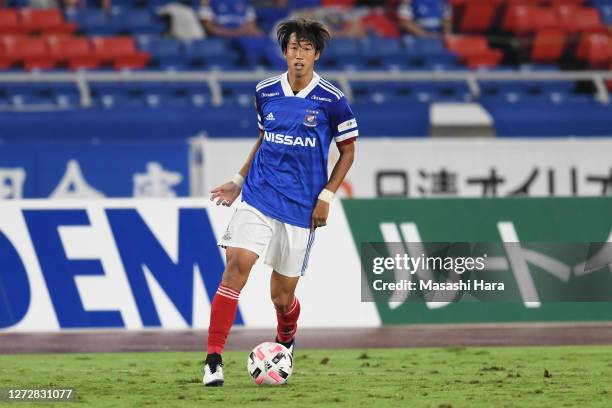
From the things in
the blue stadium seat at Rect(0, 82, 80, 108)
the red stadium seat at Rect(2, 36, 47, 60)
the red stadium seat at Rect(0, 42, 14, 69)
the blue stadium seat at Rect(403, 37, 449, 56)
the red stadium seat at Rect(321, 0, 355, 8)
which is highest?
the red stadium seat at Rect(321, 0, 355, 8)

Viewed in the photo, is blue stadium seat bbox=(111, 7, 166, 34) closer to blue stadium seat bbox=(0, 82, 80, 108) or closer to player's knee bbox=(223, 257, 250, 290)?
blue stadium seat bbox=(0, 82, 80, 108)

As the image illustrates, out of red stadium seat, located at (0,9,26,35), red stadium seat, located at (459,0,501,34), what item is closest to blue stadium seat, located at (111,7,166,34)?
red stadium seat, located at (0,9,26,35)

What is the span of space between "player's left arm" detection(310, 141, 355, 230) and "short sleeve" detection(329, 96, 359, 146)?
A: 0.05m

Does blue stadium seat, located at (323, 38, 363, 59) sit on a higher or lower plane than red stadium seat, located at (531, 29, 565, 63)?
lower

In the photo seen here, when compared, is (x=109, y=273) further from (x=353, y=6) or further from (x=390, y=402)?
(x=353, y=6)

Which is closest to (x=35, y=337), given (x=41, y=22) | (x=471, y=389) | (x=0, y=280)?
(x=0, y=280)

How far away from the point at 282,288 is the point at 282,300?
13 cm

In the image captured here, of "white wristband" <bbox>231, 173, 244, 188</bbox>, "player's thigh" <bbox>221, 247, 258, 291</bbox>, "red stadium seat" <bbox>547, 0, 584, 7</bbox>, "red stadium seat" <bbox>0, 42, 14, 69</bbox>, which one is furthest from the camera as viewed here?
"red stadium seat" <bbox>547, 0, 584, 7</bbox>

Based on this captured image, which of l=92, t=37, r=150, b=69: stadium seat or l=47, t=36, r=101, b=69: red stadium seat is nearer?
l=47, t=36, r=101, b=69: red stadium seat

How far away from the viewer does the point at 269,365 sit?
8.59 metres

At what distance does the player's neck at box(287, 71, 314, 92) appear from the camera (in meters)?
8.42

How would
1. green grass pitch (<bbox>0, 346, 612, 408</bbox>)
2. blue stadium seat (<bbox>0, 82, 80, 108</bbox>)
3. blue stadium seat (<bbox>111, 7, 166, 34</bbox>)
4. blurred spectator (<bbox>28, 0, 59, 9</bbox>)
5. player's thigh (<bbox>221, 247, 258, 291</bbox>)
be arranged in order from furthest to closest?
1. blue stadium seat (<bbox>111, 7, 166, 34</bbox>)
2. blurred spectator (<bbox>28, 0, 59, 9</bbox>)
3. blue stadium seat (<bbox>0, 82, 80, 108</bbox>)
4. player's thigh (<bbox>221, 247, 258, 291</bbox>)
5. green grass pitch (<bbox>0, 346, 612, 408</bbox>)

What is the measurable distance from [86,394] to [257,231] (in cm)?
147

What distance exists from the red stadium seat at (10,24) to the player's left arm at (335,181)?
500 inches
